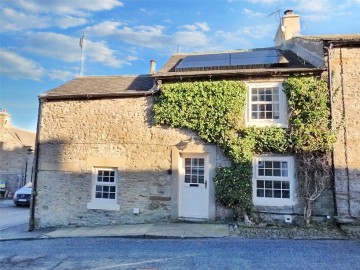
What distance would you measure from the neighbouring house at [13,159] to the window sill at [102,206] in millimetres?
16703

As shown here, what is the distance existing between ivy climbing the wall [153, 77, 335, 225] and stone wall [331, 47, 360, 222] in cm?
53

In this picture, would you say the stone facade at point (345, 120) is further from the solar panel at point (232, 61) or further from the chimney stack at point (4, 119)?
the chimney stack at point (4, 119)

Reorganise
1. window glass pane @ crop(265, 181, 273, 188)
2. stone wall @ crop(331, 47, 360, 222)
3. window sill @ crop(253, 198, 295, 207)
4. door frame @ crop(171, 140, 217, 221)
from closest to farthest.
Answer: stone wall @ crop(331, 47, 360, 222) → window sill @ crop(253, 198, 295, 207) → window glass pane @ crop(265, 181, 273, 188) → door frame @ crop(171, 140, 217, 221)

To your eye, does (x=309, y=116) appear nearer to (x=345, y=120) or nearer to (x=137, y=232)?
(x=345, y=120)

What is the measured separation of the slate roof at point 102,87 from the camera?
34.7 ft

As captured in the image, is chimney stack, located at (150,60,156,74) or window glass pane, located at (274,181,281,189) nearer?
window glass pane, located at (274,181,281,189)

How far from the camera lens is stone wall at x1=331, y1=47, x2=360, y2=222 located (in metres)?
8.60

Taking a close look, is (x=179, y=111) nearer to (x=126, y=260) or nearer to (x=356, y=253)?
(x=126, y=260)

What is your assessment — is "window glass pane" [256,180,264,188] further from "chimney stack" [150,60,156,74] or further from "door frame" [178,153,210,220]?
"chimney stack" [150,60,156,74]

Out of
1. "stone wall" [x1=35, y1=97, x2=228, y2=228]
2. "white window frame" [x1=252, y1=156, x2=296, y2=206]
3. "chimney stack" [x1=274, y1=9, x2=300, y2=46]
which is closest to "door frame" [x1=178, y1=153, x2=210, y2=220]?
"stone wall" [x1=35, y1=97, x2=228, y2=228]

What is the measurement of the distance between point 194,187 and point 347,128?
17.5 ft

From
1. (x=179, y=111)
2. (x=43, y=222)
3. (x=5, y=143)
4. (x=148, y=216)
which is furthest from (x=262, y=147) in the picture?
(x=5, y=143)

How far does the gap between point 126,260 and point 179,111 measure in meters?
5.22

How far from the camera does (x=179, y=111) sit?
9.78 metres
